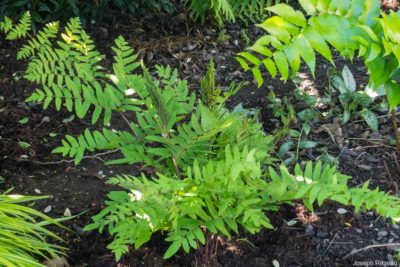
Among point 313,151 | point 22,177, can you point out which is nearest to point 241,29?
point 313,151

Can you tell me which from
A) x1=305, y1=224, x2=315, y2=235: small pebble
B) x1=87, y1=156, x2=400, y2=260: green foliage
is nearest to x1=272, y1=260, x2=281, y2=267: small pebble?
x1=305, y1=224, x2=315, y2=235: small pebble

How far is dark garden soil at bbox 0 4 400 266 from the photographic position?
234 cm

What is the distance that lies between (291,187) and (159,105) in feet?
1.77

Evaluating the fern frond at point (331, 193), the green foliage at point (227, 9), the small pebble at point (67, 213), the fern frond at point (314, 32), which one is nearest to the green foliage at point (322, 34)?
the fern frond at point (314, 32)

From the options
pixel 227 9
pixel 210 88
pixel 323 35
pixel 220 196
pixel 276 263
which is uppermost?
pixel 323 35

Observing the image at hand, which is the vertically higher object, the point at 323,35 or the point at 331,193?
the point at 323,35

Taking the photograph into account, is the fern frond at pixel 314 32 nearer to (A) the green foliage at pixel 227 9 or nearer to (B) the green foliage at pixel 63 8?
(A) the green foliage at pixel 227 9

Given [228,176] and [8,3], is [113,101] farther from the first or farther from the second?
[8,3]

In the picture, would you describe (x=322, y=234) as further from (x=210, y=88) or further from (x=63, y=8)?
(x=63, y=8)

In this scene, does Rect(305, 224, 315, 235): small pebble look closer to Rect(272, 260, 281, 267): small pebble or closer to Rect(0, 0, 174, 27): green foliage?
Rect(272, 260, 281, 267): small pebble

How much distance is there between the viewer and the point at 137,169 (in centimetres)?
284

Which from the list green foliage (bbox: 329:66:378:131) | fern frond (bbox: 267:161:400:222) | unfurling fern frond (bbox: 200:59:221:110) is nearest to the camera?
fern frond (bbox: 267:161:400:222)

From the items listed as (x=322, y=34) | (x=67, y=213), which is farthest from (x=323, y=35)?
(x=67, y=213)

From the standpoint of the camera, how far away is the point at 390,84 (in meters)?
2.04
